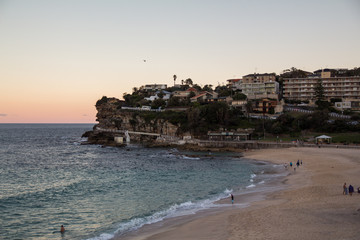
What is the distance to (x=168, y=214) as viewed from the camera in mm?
22125

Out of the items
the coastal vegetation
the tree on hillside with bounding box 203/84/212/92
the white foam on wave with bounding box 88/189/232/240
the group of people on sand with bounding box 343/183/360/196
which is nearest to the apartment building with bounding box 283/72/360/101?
the coastal vegetation

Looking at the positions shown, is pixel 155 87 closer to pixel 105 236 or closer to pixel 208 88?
pixel 208 88

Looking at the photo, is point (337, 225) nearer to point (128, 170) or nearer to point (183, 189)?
point (183, 189)

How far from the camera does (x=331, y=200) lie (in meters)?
21.0

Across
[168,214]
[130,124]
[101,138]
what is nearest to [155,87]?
[130,124]

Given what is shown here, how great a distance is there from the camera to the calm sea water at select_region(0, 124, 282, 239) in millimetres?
20500

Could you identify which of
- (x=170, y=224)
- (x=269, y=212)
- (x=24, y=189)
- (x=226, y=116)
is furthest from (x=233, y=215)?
(x=226, y=116)

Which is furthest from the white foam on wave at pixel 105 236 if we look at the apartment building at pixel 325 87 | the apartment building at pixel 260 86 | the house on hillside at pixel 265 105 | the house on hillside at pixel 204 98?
the apartment building at pixel 325 87

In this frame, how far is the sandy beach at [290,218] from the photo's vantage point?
15477mm

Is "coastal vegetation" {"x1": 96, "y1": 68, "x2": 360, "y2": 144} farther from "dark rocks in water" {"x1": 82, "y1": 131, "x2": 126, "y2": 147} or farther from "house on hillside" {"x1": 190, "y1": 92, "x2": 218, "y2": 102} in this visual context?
"dark rocks in water" {"x1": 82, "y1": 131, "x2": 126, "y2": 147}

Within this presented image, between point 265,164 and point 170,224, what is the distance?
1115 inches

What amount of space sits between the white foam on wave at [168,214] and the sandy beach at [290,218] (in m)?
1.71

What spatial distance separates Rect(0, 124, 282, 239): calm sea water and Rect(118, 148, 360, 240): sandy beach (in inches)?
130

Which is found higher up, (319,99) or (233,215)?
(319,99)
